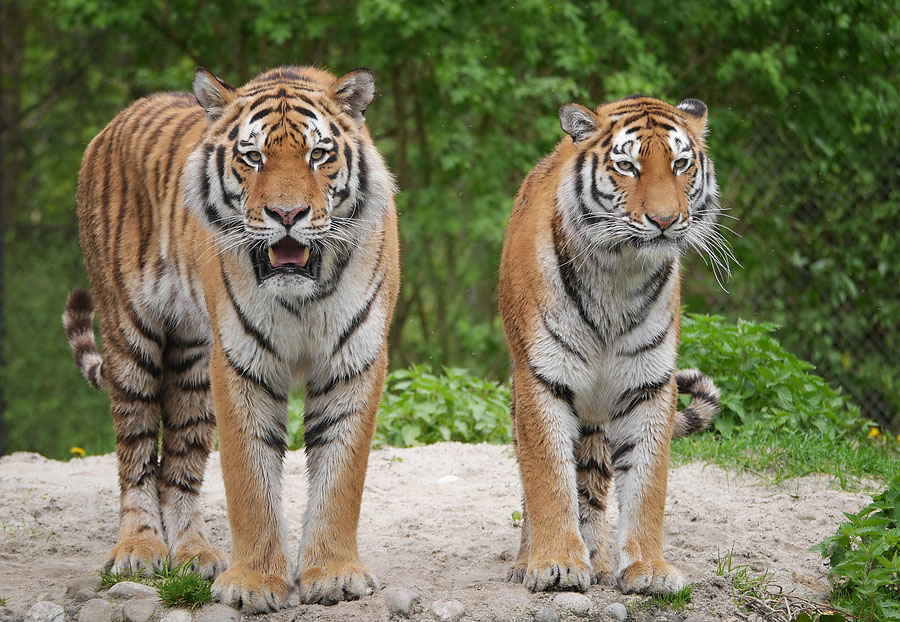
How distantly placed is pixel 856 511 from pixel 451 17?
533 centimetres

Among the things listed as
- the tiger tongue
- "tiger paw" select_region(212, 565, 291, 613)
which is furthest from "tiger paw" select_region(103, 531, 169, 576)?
the tiger tongue

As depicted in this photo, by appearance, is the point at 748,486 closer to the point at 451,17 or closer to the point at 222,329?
the point at 222,329

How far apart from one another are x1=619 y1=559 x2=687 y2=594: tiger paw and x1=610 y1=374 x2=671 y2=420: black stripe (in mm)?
539

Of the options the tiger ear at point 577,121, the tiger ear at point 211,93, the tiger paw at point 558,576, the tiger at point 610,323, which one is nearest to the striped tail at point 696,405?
the tiger at point 610,323

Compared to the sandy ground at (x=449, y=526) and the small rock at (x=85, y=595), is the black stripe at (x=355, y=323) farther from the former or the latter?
the small rock at (x=85, y=595)

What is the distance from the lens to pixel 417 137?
10.4 meters

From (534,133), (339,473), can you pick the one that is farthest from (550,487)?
(534,133)

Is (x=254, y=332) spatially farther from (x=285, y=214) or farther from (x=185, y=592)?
(x=185, y=592)

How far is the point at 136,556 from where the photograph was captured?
14.0ft

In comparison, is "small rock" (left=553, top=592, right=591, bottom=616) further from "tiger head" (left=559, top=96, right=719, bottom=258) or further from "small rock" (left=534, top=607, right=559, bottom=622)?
"tiger head" (left=559, top=96, right=719, bottom=258)

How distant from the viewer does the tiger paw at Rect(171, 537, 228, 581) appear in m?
4.23

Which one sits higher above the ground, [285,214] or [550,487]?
[285,214]

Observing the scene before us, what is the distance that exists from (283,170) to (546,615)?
5.66 ft

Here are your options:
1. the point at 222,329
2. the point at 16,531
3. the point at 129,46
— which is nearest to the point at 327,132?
the point at 222,329
